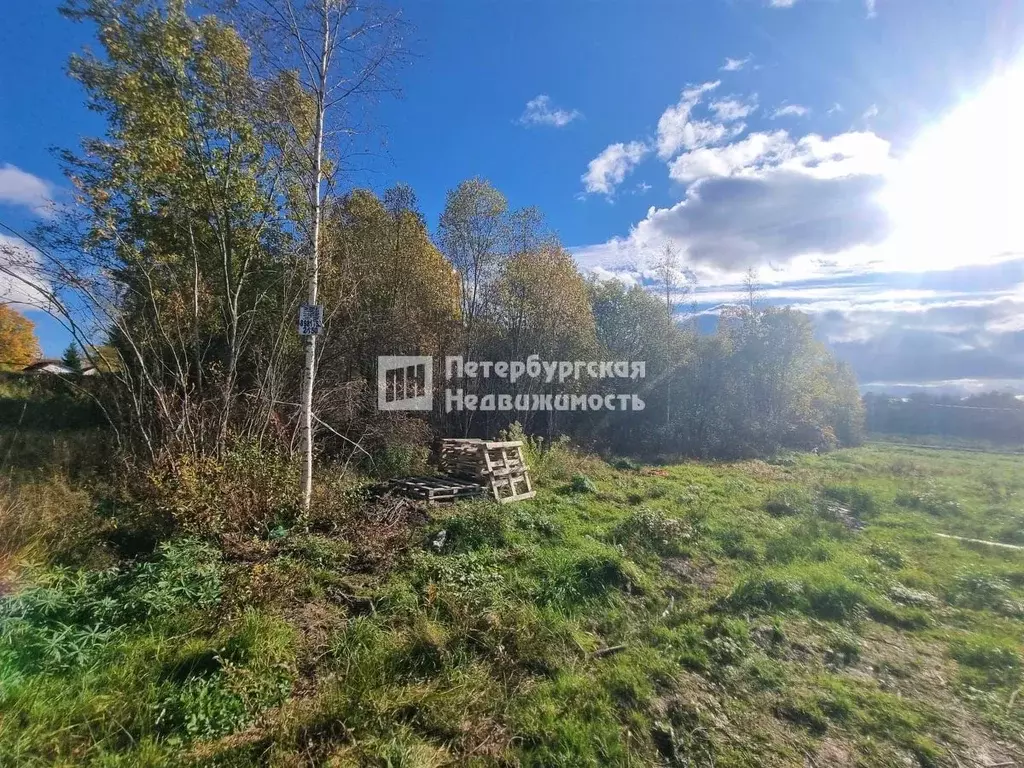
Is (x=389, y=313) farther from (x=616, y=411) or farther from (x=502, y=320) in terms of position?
(x=616, y=411)

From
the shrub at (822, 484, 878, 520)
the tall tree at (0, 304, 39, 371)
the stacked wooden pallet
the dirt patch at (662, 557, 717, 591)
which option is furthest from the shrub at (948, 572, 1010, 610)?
the tall tree at (0, 304, 39, 371)

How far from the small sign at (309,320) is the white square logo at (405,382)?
201 inches

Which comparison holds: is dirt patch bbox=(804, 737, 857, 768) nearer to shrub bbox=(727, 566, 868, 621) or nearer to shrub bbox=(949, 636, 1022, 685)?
shrub bbox=(727, 566, 868, 621)

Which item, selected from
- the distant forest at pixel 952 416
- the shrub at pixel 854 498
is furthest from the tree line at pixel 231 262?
the distant forest at pixel 952 416

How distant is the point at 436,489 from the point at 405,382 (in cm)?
477

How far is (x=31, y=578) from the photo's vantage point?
10.6 ft

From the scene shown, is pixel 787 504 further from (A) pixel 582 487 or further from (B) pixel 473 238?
(B) pixel 473 238

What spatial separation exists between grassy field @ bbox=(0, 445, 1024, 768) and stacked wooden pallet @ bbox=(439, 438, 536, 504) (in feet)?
4.98

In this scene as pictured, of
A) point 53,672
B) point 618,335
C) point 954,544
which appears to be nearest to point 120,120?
point 53,672

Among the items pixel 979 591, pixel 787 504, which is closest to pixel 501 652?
pixel 979 591

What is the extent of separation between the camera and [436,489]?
6.61 metres

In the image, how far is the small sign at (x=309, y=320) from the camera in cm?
488

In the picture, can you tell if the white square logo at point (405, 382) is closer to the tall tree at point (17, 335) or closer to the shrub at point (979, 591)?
the shrub at point (979, 591)

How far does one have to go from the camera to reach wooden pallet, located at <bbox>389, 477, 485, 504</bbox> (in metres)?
A: 6.64
